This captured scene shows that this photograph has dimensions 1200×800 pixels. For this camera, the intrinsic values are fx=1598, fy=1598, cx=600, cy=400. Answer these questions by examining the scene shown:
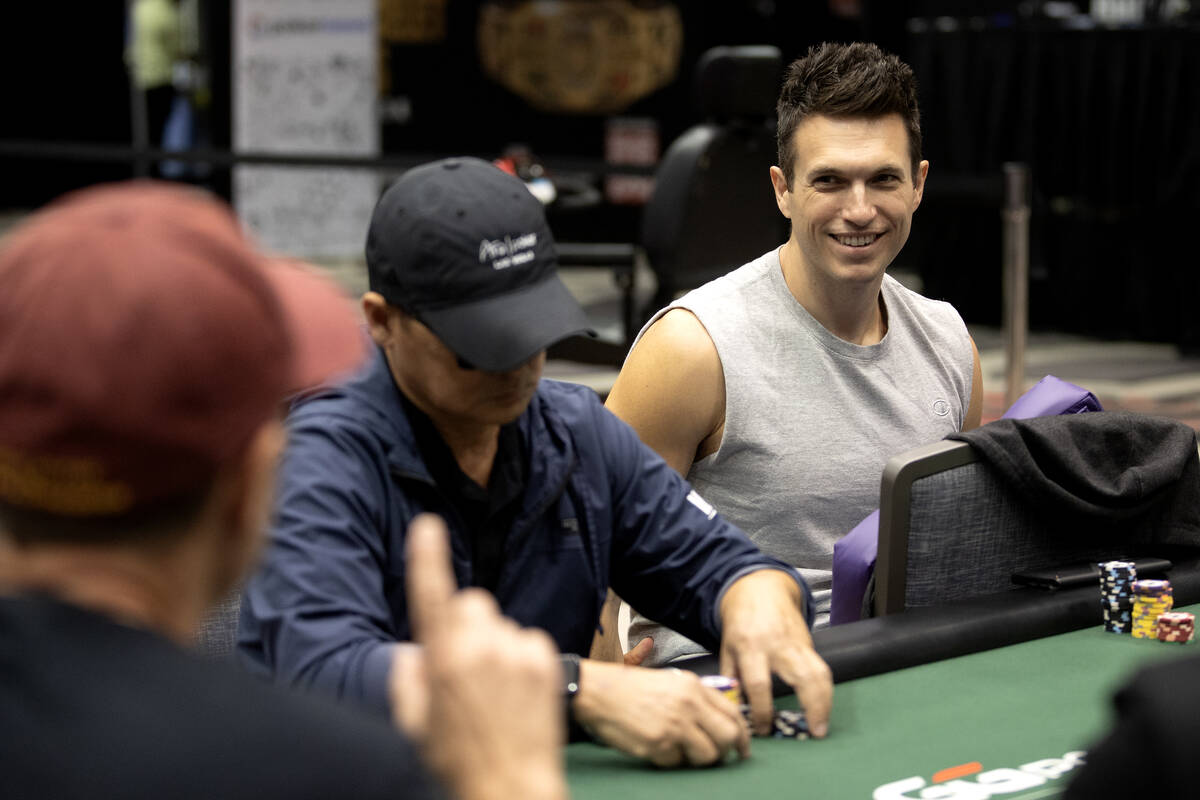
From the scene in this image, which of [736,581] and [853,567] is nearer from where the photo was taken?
[736,581]

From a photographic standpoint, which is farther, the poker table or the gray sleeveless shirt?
the gray sleeveless shirt

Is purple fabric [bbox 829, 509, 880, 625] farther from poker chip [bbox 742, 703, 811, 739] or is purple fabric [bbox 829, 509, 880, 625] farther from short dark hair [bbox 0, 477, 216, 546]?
short dark hair [bbox 0, 477, 216, 546]

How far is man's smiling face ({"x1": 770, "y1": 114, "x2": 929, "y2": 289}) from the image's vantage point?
8.40ft

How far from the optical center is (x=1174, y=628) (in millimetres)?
2021

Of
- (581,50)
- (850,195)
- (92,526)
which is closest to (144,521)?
(92,526)

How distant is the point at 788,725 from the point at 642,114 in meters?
9.97

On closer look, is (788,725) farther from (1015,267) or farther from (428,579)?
(1015,267)

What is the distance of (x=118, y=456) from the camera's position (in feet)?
2.74

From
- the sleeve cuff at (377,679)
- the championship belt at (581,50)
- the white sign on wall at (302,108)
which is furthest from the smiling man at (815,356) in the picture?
the championship belt at (581,50)

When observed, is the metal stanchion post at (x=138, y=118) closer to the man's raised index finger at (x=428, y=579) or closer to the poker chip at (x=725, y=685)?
the poker chip at (x=725, y=685)

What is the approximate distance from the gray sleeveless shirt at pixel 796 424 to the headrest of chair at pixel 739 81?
273 cm

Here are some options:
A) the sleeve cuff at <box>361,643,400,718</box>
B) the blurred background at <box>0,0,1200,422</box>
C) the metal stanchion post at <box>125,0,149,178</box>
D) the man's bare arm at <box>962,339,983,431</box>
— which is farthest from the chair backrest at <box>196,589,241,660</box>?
the metal stanchion post at <box>125,0,149,178</box>

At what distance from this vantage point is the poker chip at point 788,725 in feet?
5.59

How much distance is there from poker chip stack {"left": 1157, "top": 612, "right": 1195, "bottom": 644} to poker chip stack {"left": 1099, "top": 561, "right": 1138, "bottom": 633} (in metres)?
0.05
